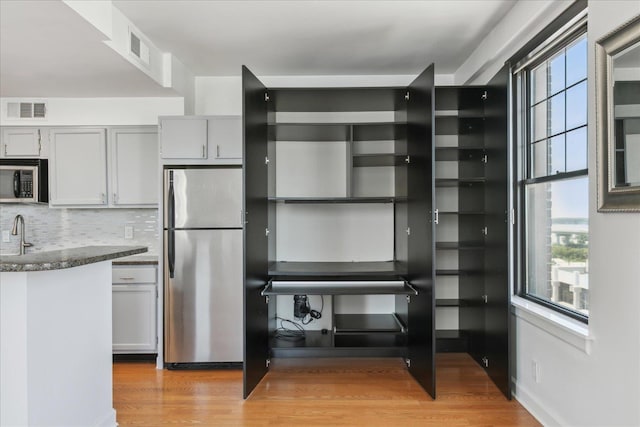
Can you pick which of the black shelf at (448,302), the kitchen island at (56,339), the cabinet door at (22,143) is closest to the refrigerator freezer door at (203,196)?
the kitchen island at (56,339)

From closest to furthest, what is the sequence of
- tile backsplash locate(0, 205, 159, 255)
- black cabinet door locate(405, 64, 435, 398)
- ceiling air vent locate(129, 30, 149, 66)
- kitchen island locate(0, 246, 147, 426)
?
1. kitchen island locate(0, 246, 147, 426)
2. black cabinet door locate(405, 64, 435, 398)
3. ceiling air vent locate(129, 30, 149, 66)
4. tile backsplash locate(0, 205, 159, 255)

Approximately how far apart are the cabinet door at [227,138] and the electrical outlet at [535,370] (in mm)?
2546

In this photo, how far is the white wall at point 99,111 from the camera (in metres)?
3.64

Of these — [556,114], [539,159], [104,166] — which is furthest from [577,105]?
[104,166]

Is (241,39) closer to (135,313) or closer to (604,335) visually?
(135,313)

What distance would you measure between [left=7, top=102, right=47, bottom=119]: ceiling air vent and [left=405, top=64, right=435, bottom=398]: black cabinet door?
3345 mm

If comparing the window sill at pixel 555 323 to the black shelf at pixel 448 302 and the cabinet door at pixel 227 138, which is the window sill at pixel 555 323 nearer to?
the black shelf at pixel 448 302

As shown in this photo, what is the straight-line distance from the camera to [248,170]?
8.70ft

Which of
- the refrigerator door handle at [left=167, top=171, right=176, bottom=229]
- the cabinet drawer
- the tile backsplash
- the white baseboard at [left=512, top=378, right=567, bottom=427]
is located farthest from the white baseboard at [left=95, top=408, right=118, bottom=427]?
the white baseboard at [left=512, top=378, right=567, bottom=427]

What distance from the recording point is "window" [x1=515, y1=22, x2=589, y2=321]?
2090 mm

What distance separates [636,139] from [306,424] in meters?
2.21

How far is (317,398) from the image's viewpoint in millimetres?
2680

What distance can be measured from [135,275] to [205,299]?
0.68m

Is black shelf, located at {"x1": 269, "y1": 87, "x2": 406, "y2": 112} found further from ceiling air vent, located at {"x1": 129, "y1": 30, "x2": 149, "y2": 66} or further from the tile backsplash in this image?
the tile backsplash
